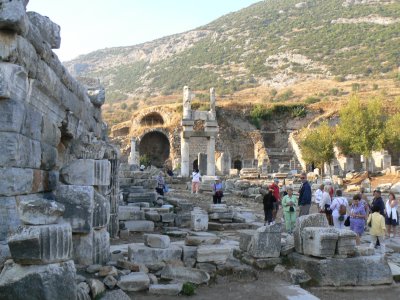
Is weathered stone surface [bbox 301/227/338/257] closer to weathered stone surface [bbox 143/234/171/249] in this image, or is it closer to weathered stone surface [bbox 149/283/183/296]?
weathered stone surface [bbox 143/234/171/249]

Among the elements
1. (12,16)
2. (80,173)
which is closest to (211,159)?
(80,173)

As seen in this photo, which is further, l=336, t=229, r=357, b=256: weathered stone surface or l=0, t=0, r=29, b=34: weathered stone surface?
l=336, t=229, r=357, b=256: weathered stone surface

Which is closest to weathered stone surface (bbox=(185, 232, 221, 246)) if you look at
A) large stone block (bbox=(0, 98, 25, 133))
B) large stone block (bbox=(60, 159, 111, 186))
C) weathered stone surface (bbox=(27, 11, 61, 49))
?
large stone block (bbox=(60, 159, 111, 186))

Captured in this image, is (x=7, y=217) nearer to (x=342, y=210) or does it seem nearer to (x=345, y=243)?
(x=345, y=243)

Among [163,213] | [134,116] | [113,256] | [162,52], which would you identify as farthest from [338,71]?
[113,256]

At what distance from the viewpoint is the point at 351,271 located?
736cm

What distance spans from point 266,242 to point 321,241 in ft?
3.36

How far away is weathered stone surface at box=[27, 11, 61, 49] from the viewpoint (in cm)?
746

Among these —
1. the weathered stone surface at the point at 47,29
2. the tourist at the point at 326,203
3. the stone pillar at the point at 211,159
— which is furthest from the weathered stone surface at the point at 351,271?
the stone pillar at the point at 211,159

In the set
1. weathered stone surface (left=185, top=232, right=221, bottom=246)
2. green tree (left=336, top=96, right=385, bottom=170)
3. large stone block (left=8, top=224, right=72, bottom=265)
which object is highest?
green tree (left=336, top=96, right=385, bottom=170)

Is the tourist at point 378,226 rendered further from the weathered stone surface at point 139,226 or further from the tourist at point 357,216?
the weathered stone surface at point 139,226

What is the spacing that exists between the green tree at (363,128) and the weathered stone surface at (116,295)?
3088 centimetres

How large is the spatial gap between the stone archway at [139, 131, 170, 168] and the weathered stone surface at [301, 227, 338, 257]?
148 ft

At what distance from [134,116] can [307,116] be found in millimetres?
21167
